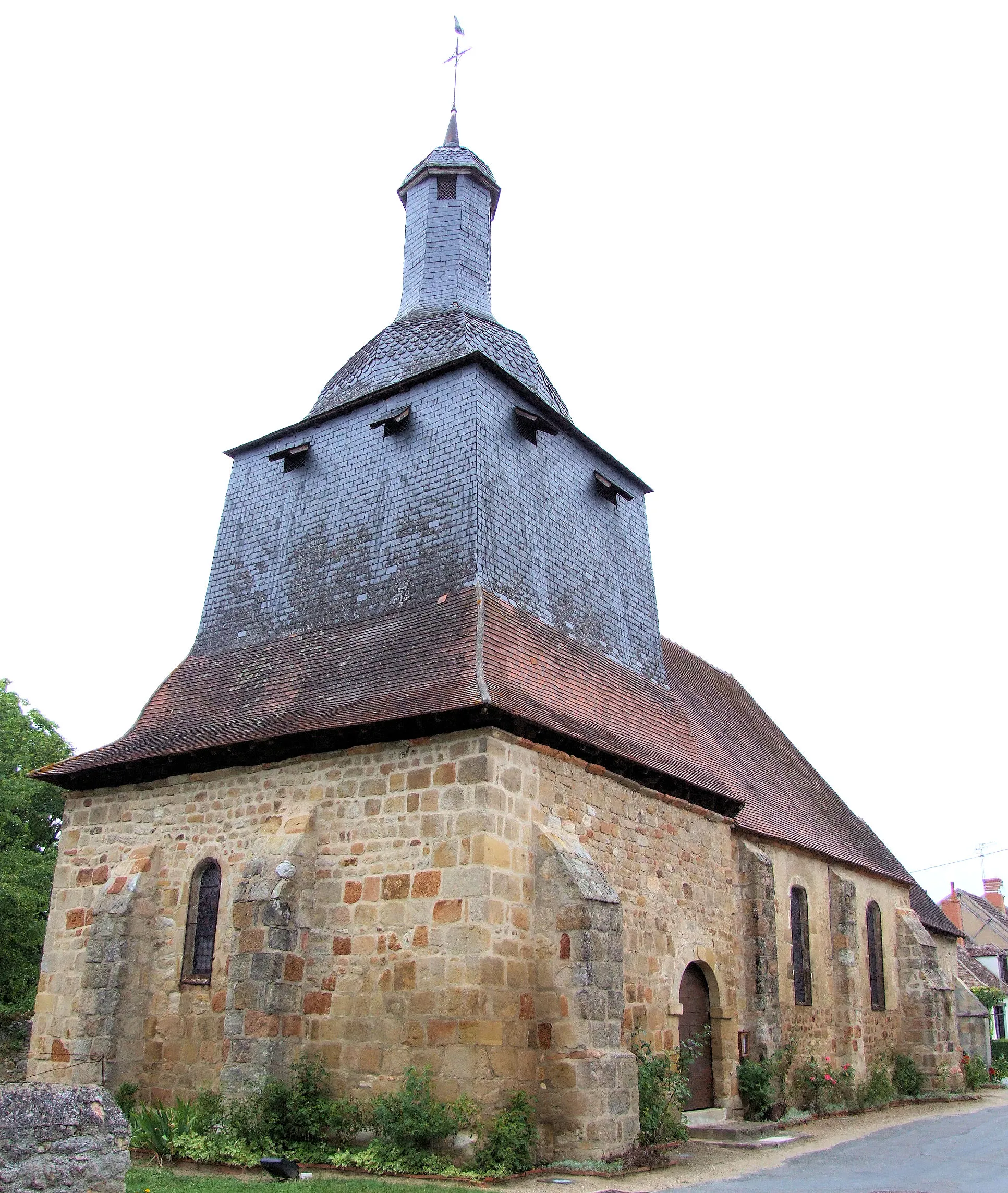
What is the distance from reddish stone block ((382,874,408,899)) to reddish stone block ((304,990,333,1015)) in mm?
1210

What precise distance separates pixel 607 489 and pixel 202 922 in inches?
332

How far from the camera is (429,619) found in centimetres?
1262

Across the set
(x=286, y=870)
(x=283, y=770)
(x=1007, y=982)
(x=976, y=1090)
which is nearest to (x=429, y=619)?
(x=283, y=770)

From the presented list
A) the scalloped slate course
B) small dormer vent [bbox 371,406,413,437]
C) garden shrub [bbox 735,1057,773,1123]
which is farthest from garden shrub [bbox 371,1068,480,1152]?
small dormer vent [bbox 371,406,413,437]

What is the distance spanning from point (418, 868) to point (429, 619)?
122 inches

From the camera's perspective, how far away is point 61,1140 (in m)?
6.28

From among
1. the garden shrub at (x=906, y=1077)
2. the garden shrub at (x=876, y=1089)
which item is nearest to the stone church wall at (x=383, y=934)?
the garden shrub at (x=876, y=1089)

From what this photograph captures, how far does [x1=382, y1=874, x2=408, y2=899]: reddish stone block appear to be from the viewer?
1088cm

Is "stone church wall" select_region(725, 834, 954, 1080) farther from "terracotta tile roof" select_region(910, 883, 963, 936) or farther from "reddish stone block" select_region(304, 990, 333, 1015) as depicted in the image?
"reddish stone block" select_region(304, 990, 333, 1015)

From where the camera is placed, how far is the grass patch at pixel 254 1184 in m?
8.46

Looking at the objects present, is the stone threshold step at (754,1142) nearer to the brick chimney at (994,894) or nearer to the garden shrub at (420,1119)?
the garden shrub at (420,1119)

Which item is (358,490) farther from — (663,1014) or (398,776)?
(663,1014)

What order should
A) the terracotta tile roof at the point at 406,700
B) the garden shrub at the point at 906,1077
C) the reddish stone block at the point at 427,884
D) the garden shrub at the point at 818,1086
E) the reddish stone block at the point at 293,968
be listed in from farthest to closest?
the garden shrub at the point at 906,1077 < the garden shrub at the point at 818,1086 < the terracotta tile roof at the point at 406,700 < the reddish stone block at the point at 293,968 < the reddish stone block at the point at 427,884

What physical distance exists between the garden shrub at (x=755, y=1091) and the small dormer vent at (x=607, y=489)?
8.35m
